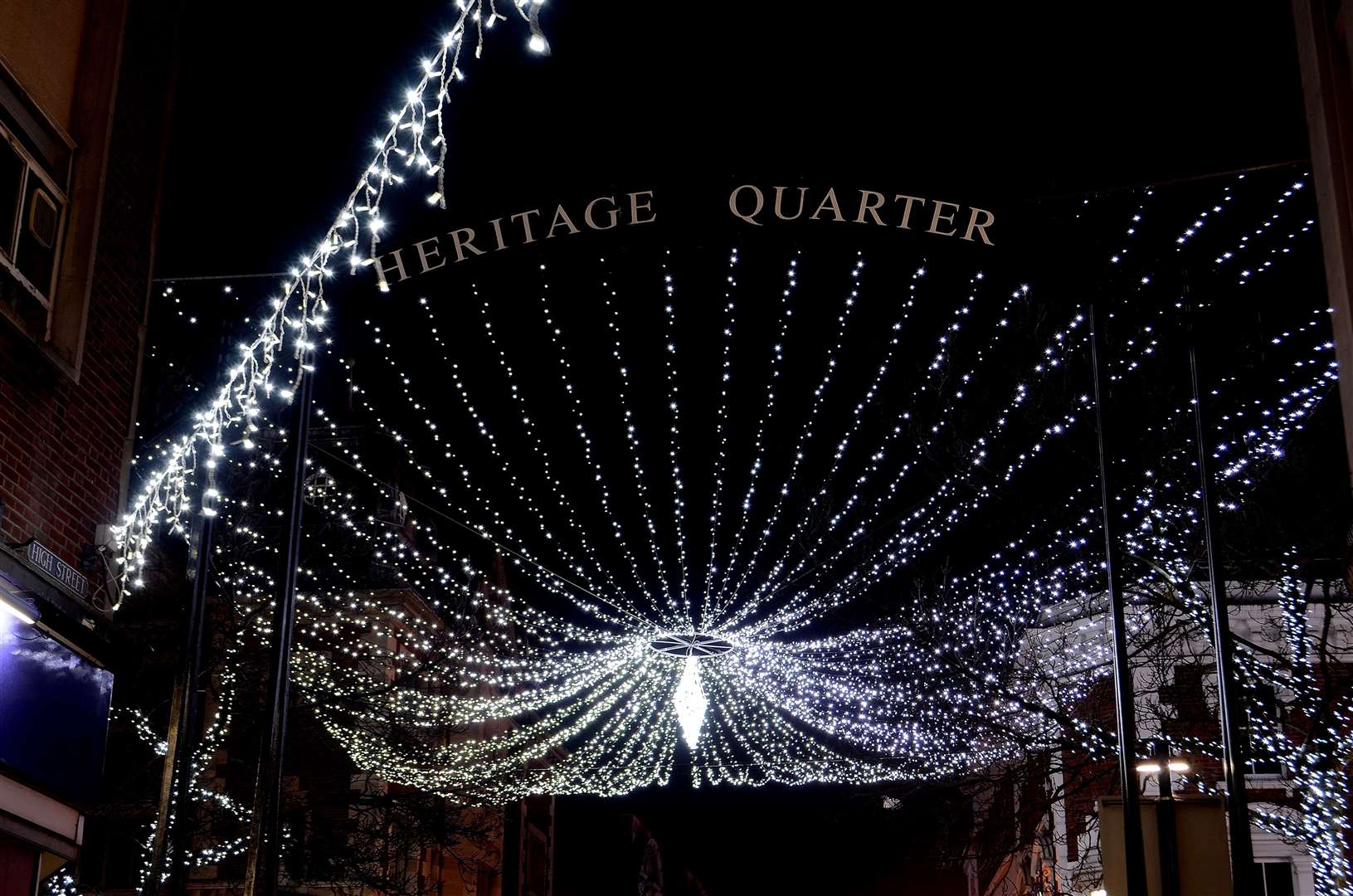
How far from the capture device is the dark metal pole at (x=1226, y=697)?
8398mm

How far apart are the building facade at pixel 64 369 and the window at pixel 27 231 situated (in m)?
0.01

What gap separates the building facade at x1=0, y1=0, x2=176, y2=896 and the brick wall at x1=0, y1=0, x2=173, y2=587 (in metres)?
0.02

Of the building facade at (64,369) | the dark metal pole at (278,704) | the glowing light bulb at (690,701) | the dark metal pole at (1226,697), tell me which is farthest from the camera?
the glowing light bulb at (690,701)

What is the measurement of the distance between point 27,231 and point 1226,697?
8.89 metres

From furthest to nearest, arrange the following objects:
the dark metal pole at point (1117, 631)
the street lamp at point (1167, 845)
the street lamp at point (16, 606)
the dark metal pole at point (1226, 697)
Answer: the dark metal pole at point (1117, 631)
the dark metal pole at point (1226, 697)
the street lamp at point (16, 606)
the street lamp at point (1167, 845)

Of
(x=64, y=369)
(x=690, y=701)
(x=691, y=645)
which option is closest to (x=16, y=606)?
(x=64, y=369)

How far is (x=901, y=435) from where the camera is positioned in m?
17.5

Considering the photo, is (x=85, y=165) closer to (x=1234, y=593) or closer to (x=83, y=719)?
(x=83, y=719)

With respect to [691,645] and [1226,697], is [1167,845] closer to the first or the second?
[1226,697]

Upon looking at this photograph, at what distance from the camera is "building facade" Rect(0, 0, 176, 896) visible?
806 cm

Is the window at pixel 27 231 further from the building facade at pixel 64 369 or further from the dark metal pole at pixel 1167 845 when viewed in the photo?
the dark metal pole at pixel 1167 845

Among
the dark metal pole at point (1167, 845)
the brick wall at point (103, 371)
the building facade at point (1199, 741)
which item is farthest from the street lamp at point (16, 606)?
the dark metal pole at point (1167, 845)

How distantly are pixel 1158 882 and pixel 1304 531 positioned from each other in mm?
9466

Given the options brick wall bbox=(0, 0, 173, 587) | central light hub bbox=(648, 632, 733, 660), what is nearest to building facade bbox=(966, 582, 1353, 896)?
central light hub bbox=(648, 632, 733, 660)
